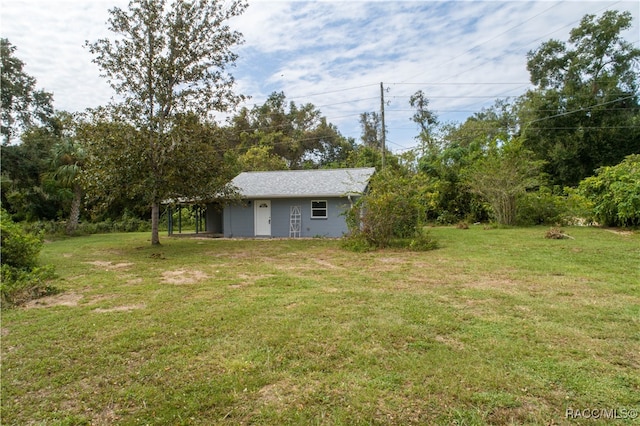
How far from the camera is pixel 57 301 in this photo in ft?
17.7

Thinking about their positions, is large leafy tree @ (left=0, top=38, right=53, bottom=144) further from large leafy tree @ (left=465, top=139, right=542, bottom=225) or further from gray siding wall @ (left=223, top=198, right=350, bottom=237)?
large leafy tree @ (left=465, top=139, right=542, bottom=225)

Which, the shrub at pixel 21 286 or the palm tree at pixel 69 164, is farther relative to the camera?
the palm tree at pixel 69 164

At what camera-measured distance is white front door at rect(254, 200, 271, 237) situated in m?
16.6

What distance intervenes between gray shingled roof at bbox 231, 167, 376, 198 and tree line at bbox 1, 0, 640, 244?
2.03 metres

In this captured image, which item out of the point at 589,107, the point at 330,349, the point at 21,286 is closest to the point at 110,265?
the point at 21,286

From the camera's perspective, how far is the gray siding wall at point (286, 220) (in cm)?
1562

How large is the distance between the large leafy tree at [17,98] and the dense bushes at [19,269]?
56.7 feet

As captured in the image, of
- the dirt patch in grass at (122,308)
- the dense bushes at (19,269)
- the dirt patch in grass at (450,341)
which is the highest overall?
the dense bushes at (19,269)

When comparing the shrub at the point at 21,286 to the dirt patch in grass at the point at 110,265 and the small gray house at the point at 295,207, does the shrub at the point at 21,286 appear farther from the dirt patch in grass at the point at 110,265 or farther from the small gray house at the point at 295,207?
the small gray house at the point at 295,207

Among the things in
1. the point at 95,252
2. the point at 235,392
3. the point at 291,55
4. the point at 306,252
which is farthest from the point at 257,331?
the point at 291,55

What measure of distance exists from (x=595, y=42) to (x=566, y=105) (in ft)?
19.8

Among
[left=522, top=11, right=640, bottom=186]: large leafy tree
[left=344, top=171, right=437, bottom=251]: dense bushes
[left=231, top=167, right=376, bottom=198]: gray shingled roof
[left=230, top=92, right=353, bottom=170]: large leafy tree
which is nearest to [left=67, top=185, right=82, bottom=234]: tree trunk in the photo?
[left=231, top=167, right=376, bottom=198]: gray shingled roof

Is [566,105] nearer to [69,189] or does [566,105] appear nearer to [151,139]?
[151,139]

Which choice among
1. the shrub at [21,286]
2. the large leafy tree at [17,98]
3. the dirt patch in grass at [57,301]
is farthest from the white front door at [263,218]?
the large leafy tree at [17,98]
